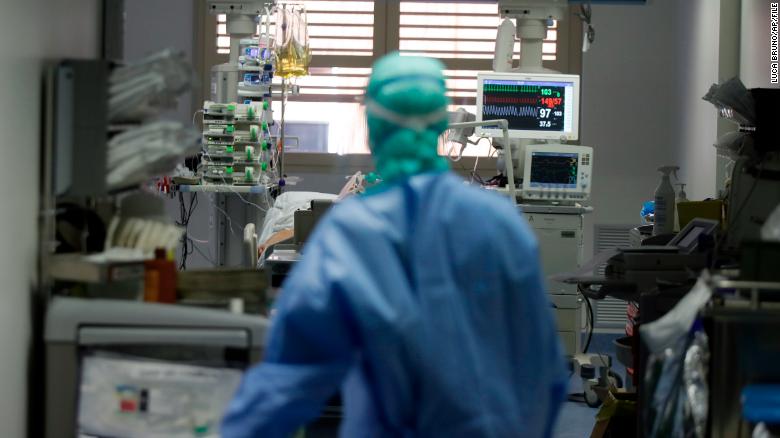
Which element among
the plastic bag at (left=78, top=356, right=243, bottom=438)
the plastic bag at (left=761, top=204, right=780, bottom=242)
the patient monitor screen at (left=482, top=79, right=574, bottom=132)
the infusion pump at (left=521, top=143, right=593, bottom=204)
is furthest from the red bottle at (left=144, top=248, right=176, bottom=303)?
the patient monitor screen at (left=482, top=79, right=574, bottom=132)

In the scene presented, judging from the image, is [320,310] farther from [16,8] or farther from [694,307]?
[694,307]

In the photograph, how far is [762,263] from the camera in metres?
2.71

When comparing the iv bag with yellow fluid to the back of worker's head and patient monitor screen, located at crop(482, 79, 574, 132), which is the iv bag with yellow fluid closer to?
patient monitor screen, located at crop(482, 79, 574, 132)

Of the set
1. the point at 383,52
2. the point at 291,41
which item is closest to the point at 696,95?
the point at 383,52

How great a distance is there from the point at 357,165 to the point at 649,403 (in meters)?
5.62

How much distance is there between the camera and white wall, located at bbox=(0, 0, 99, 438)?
7.83 ft

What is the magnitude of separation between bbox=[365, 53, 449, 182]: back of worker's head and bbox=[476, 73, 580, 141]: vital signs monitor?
4.19 m

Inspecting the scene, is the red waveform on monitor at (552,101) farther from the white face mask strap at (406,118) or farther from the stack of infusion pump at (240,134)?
the white face mask strap at (406,118)

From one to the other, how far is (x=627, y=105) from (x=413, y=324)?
6.61 metres

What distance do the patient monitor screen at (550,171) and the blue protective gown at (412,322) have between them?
4.25 meters

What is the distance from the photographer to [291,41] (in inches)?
262

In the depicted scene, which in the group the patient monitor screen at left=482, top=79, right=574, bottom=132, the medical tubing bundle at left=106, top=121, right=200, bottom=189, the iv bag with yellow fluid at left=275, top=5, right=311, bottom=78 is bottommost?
the medical tubing bundle at left=106, top=121, right=200, bottom=189

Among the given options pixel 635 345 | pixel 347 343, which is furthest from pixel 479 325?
pixel 635 345

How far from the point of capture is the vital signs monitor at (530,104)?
6320 mm
